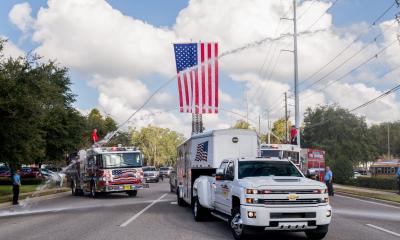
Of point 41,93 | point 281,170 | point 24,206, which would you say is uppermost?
point 41,93

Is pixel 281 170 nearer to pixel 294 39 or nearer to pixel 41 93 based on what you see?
pixel 41 93

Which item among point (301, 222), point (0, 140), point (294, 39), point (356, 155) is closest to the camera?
point (301, 222)

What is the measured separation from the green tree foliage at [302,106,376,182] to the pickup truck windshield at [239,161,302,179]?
7255 centimetres

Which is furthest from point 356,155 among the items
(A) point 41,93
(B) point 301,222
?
(B) point 301,222

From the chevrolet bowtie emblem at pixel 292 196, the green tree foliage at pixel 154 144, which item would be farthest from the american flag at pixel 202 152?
the green tree foliage at pixel 154 144

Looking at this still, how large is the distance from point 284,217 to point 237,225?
42.5 inches

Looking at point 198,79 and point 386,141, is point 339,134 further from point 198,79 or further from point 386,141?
point 198,79

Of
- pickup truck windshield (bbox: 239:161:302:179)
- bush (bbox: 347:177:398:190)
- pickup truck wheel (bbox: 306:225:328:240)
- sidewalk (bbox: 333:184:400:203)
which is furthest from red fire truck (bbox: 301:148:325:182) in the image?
pickup truck wheel (bbox: 306:225:328:240)

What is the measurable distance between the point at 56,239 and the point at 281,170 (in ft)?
17.7

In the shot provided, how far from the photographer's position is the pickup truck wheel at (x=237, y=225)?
11.2 meters

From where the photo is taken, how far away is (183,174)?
20.6 m

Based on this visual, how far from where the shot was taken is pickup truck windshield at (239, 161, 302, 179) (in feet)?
41.8

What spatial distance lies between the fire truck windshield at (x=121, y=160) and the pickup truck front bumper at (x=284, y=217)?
18.1m

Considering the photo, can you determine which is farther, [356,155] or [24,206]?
[356,155]
